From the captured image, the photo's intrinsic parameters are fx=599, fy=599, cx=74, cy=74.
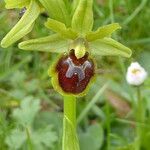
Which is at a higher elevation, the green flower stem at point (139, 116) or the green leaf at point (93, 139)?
the green flower stem at point (139, 116)

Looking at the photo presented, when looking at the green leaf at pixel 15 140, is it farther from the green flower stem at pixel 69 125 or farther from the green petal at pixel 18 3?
the green petal at pixel 18 3

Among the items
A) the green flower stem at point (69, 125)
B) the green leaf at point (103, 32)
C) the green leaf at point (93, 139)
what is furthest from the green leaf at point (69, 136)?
the green leaf at point (93, 139)

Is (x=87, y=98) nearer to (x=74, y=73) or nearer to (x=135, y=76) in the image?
(x=135, y=76)

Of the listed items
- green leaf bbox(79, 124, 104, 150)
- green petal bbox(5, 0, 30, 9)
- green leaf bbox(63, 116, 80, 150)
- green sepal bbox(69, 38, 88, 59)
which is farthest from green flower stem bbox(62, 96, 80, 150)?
green leaf bbox(79, 124, 104, 150)

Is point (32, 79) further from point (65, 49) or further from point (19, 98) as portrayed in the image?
point (65, 49)

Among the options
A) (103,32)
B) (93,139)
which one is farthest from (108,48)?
(93,139)

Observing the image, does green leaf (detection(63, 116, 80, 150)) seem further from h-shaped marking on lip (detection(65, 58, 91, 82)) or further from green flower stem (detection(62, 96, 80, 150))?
h-shaped marking on lip (detection(65, 58, 91, 82))

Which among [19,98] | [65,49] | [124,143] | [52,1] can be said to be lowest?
[124,143]

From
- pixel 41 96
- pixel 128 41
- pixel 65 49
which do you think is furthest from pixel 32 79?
pixel 65 49
